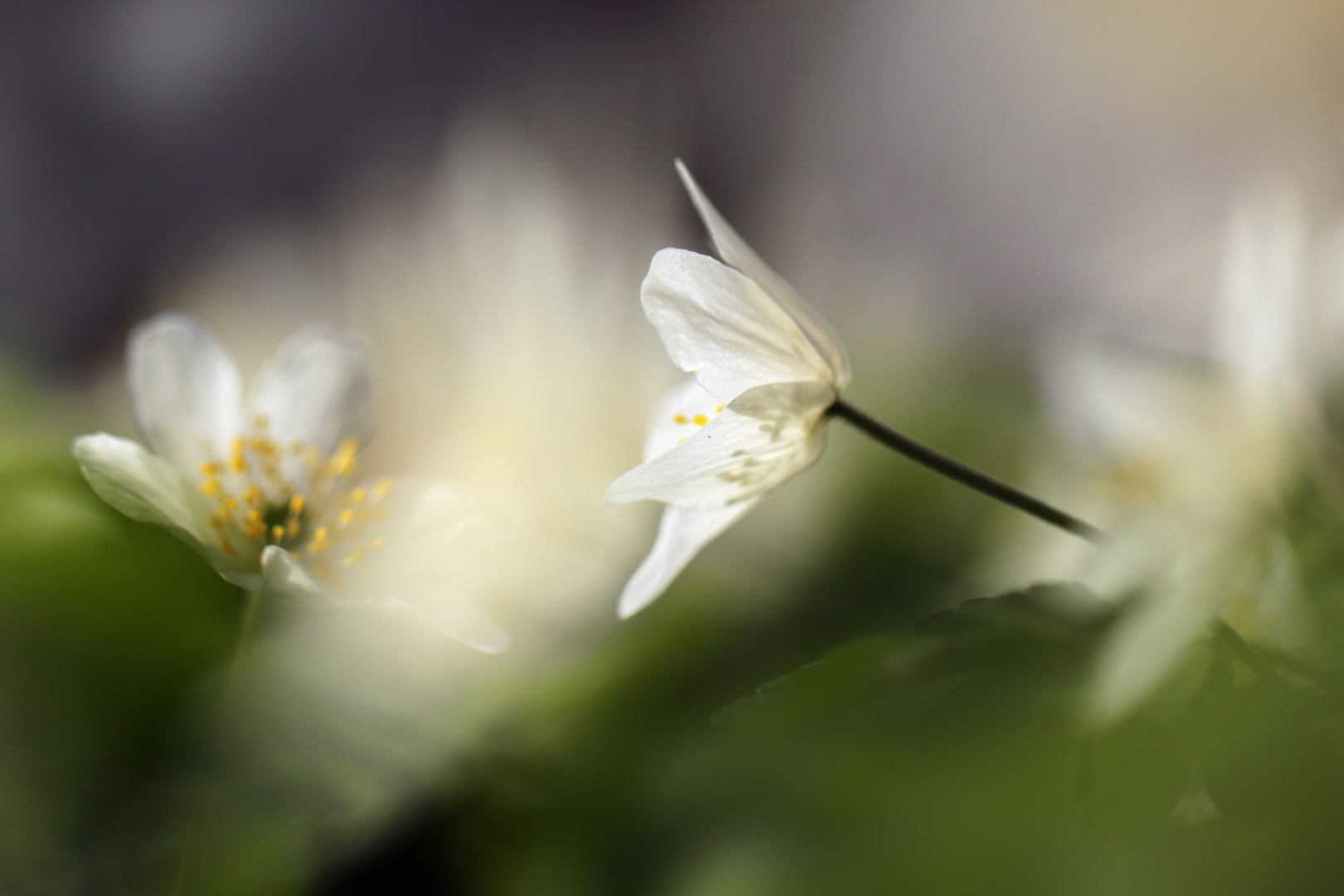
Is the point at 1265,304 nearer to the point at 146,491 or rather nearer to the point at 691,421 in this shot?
the point at 691,421

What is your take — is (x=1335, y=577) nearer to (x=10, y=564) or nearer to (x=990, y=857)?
(x=990, y=857)

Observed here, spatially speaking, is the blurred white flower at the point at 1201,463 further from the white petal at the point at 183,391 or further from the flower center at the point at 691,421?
the white petal at the point at 183,391

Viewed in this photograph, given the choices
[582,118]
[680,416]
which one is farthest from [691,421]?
[582,118]

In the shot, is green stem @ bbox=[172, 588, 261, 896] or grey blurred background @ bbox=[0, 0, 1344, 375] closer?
green stem @ bbox=[172, 588, 261, 896]

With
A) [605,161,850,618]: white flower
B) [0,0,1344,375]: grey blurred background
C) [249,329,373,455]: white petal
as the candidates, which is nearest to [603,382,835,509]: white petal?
[605,161,850,618]: white flower

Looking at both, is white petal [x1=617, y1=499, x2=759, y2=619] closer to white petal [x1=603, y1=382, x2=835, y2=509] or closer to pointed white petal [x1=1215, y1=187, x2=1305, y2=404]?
white petal [x1=603, y1=382, x2=835, y2=509]
